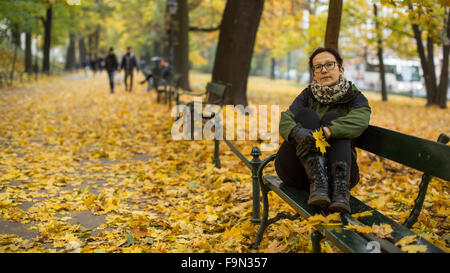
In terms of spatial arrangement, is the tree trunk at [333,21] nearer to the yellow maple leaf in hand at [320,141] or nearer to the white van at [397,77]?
the yellow maple leaf in hand at [320,141]

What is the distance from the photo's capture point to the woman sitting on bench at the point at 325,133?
264 cm

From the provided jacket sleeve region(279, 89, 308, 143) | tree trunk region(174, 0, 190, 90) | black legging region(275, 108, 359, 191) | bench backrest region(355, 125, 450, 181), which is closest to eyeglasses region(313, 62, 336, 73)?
jacket sleeve region(279, 89, 308, 143)

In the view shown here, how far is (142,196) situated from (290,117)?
2294mm

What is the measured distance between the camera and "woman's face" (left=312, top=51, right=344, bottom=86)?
308cm

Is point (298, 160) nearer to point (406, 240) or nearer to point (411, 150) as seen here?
point (411, 150)

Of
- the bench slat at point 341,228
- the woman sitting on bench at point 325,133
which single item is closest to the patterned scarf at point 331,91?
the woman sitting on bench at point 325,133

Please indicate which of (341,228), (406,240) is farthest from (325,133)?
(406,240)

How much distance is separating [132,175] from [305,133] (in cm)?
327

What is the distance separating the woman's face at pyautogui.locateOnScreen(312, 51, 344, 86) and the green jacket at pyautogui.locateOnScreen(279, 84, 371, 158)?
0.14 meters

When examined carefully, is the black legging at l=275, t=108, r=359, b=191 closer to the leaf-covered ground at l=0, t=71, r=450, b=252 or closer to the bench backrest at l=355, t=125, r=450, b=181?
the bench backrest at l=355, t=125, r=450, b=181

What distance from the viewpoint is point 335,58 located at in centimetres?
317

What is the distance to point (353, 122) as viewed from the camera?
9.28 feet
